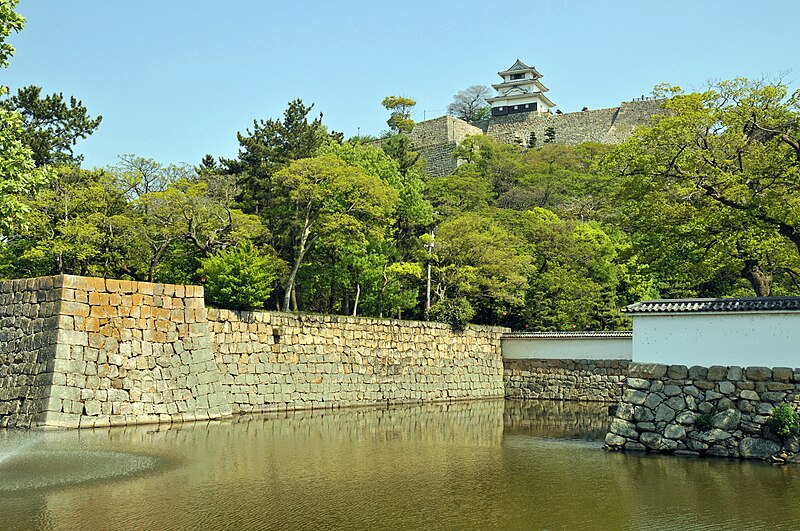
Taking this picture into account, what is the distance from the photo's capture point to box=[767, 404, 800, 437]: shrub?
1246 cm

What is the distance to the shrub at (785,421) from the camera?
40.9ft

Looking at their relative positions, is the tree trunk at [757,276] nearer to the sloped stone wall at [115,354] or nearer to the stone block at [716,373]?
the stone block at [716,373]

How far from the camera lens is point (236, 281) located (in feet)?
67.7

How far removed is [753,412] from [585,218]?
31.7 meters

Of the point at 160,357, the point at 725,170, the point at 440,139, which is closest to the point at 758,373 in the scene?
the point at 725,170

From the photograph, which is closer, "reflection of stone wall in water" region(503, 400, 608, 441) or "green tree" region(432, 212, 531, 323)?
"reflection of stone wall in water" region(503, 400, 608, 441)

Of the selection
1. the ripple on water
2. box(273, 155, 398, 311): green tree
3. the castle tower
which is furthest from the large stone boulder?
the castle tower

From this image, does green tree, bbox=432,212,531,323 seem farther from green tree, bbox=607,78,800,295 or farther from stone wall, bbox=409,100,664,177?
stone wall, bbox=409,100,664,177

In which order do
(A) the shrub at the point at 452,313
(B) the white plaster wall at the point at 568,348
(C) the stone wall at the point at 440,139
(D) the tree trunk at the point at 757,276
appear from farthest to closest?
(C) the stone wall at the point at 440,139 < (A) the shrub at the point at 452,313 < (B) the white plaster wall at the point at 568,348 < (D) the tree trunk at the point at 757,276

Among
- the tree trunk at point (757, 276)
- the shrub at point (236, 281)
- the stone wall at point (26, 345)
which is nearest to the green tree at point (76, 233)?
the shrub at point (236, 281)

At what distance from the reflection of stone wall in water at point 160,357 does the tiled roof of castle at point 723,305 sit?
9904 mm

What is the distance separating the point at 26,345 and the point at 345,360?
939cm

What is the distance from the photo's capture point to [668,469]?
1198cm

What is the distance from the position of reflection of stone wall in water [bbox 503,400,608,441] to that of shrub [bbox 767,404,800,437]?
4065 mm
